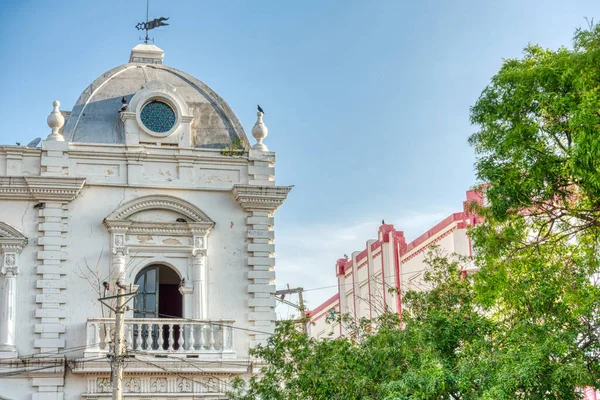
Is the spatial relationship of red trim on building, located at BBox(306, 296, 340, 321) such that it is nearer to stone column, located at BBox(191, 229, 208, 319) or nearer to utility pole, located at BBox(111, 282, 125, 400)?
stone column, located at BBox(191, 229, 208, 319)

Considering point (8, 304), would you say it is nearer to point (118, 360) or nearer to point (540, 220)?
point (118, 360)

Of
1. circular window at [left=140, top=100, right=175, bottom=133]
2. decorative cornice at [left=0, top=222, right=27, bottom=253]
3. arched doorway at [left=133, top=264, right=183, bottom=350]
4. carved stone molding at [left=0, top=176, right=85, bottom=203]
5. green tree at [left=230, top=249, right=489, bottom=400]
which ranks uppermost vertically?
circular window at [left=140, top=100, right=175, bottom=133]

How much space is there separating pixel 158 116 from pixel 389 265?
38.0 ft

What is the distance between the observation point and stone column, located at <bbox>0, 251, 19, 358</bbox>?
20.9 m

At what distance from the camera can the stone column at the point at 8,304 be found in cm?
2089

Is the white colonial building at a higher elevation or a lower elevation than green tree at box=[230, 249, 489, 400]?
higher

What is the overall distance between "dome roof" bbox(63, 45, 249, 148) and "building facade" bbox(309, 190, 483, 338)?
5.34 meters

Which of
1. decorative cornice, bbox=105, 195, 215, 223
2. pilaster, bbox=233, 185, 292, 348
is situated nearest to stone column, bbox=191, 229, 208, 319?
decorative cornice, bbox=105, 195, 215, 223

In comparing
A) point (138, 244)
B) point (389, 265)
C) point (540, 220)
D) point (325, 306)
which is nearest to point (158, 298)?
point (138, 244)

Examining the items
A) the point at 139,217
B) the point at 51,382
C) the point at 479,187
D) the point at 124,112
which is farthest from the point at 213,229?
the point at 479,187

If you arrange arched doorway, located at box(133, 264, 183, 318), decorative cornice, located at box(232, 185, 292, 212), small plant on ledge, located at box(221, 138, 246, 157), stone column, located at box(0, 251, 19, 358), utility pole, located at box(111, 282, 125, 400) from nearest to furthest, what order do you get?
utility pole, located at box(111, 282, 125, 400), stone column, located at box(0, 251, 19, 358), arched doorway, located at box(133, 264, 183, 318), decorative cornice, located at box(232, 185, 292, 212), small plant on ledge, located at box(221, 138, 246, 157)

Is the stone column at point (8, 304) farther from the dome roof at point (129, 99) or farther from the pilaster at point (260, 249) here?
the pilaster at point (260, 249)

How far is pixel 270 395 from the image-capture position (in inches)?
715

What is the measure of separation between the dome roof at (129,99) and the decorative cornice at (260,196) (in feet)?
4.73
